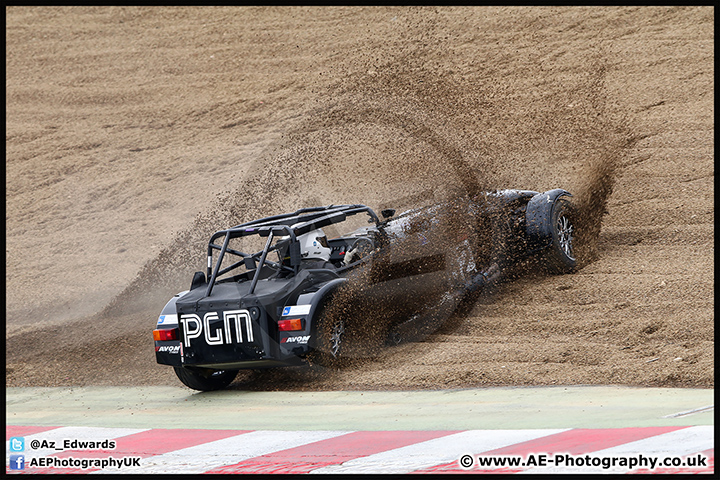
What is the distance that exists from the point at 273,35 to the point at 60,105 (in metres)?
6.69

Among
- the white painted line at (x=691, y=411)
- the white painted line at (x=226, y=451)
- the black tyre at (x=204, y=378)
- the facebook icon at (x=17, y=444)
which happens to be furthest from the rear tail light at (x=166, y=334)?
the white painted line at (x=691, y=411)

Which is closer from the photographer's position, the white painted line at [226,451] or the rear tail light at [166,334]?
the white painted line at [226,451]

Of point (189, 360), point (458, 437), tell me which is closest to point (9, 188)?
point (189, 360)

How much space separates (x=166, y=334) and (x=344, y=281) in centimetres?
198

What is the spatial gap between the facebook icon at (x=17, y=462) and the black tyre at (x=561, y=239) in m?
6.51

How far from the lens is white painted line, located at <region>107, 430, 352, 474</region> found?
19.3 ft

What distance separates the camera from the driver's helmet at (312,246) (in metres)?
9.08

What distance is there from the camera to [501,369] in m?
8.05

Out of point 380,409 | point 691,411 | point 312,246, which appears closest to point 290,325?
point 312,246

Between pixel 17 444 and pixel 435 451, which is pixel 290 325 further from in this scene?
pixel 435 451

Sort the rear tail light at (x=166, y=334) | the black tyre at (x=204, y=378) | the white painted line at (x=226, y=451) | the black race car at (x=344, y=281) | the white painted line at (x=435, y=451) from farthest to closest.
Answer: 1. the black tyre at (x=204, y=378)
2. the rear tail light at (x=166, y=334)
3. the black race car at (x=344, y=281)
4. the white painted line at (x=226, y=451)
5. the white painted line at (x=435, y=451)

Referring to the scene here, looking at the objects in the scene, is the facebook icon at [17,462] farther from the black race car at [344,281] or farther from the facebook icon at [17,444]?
the black race car at [344,281]

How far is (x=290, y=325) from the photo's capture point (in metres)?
8.22

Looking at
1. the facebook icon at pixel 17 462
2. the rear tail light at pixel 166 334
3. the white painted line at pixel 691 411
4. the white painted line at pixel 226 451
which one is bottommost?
the facebook icon at pixel 17 462
